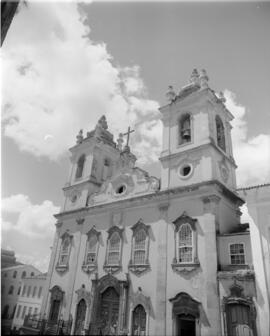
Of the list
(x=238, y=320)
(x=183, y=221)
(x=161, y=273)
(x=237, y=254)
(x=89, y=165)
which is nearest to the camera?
(x=238, y=320)

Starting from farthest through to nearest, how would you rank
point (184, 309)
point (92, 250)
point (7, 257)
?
point (92, 250), point (184, 309), point (7, 257)

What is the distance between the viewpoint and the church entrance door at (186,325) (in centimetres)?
1636

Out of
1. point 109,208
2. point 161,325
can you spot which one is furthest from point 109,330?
point 109,208

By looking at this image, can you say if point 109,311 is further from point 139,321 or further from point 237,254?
point 237,254

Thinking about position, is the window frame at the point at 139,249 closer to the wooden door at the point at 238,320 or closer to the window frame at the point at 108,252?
the window frame at the point at 108,252

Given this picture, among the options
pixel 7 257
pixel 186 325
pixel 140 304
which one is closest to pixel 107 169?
pixel 140 304

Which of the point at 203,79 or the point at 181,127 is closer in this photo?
the point at 203,79

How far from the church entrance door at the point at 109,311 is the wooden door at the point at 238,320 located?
787 cm

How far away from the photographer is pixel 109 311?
65.8 feet

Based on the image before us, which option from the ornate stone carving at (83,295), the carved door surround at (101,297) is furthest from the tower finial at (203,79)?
the ornate stone carving at (83,295)

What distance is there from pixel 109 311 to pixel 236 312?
905 centimetres

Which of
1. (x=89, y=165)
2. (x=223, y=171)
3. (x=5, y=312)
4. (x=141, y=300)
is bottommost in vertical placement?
(x=5, y=312)

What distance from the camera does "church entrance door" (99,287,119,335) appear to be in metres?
19.3

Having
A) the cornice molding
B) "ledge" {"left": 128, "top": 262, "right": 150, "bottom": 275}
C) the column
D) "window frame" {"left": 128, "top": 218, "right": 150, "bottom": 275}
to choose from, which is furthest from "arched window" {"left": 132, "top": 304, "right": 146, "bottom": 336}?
the cornice molding
